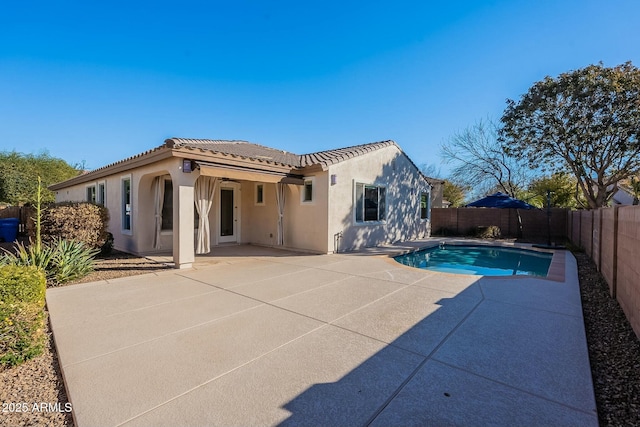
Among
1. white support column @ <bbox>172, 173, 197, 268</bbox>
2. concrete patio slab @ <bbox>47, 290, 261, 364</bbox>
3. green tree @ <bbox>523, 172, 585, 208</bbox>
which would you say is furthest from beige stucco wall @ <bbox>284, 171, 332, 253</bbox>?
green tree @ <bbox>523, 172, 585, 208</bbox>

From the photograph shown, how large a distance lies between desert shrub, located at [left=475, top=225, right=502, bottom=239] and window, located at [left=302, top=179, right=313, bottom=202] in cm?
1230

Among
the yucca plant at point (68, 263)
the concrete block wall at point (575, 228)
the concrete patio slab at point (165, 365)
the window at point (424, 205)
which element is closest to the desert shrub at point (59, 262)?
the yucca plant at point (68, 263)

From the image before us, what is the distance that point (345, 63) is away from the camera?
15508 mm

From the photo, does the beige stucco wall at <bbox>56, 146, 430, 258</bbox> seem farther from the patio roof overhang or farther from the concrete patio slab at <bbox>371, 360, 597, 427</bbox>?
the concrete patio slab at <bbox>371, 360, 597, 427</bbox>

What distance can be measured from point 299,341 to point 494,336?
2717 mm

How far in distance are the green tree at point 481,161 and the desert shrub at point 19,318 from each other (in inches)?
1218

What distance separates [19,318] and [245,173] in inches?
271

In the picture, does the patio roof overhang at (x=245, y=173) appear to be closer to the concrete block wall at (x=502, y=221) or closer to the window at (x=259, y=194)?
the window at (x=259, y=194)

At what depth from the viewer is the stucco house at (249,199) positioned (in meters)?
8.57

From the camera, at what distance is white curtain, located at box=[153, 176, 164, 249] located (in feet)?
35.5

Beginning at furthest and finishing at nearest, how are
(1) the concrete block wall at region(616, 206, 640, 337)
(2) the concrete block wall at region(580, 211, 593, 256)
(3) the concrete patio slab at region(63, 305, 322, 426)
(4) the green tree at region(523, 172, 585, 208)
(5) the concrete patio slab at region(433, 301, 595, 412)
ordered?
1. (4) the green tree at region(523, 172, 585, 208)
2. (2) the concrete block wall at region(580, 211, 593, 256)
3. (1) the concrete block wall at region(616, 206, 640, 337)
4. (5) the concrete patio slab at region(433, 301, 595, 412)
5. (3) the concrete patio slab at region(63, 305, 322, 426)

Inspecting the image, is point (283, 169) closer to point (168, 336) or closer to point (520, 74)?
point (168, 336)

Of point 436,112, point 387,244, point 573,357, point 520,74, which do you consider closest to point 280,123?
point 436,112

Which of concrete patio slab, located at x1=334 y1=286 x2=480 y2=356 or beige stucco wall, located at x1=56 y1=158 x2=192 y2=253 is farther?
beige stucco wall, located at x1=56 y1=158 x2=192 y2=253
